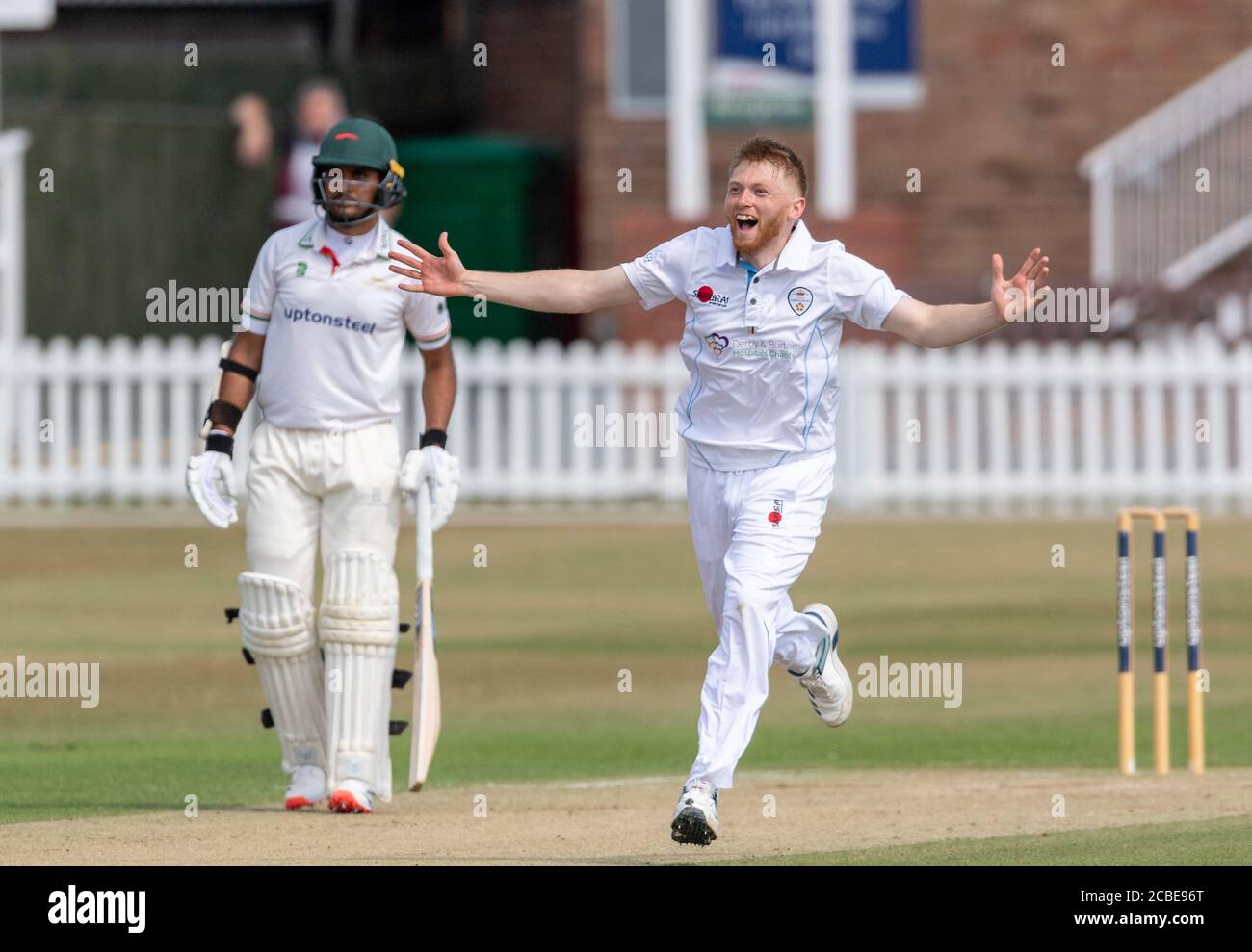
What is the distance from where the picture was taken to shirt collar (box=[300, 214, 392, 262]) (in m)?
9.22

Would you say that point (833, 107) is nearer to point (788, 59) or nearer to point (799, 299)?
point (788, 59)

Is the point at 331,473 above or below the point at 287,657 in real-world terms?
above

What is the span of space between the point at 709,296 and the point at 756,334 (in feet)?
0.64

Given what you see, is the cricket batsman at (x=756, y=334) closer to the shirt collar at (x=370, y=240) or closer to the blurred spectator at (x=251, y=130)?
the shirt collar at (x=370, y=240)

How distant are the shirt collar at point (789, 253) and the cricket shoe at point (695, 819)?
1.67 m

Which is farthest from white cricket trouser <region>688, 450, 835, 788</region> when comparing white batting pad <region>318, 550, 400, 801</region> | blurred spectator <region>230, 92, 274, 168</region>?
blurred spectator <region>230, 92, 274, 168</region>

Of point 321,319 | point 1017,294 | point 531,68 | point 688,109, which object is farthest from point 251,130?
point 1017,294

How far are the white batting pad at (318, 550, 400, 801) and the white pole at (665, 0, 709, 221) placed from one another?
14.3m

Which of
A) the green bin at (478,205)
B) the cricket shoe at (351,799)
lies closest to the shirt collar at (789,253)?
the cricket shoe at (351,799)

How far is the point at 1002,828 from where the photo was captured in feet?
28.3

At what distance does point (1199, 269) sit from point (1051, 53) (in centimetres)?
255

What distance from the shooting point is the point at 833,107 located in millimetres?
23250

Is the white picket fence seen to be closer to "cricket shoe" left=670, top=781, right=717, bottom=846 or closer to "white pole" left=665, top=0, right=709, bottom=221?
"white pole" left=665, top=0, right=709, bottom=221

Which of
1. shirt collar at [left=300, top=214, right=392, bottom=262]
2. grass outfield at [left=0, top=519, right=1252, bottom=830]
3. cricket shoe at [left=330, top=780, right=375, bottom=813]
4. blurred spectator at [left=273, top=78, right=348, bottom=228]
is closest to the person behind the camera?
cricket shoe at [left=330, top=780, right=375, bottom=813]
